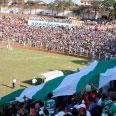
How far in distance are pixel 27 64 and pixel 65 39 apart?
11143 mm

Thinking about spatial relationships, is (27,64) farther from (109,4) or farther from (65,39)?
(109,4)

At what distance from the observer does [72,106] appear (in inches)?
453

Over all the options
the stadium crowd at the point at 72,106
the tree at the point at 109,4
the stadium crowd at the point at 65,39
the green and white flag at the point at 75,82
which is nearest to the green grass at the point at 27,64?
the stadium crowd at the point at 65,39

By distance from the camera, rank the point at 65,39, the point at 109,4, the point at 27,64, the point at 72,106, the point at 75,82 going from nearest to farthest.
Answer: the point at 72,106 → the point at 75,82 → the point at 27,64 → the point at 65,39 → the point at 109,4

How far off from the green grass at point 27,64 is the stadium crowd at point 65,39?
155cm

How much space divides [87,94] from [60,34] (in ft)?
109

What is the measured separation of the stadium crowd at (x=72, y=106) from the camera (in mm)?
10617

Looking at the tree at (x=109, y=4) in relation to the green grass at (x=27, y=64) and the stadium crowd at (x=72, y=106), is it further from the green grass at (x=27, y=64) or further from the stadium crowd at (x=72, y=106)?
the stadium crowd at (x=72, y=106)

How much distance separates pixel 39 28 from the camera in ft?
162

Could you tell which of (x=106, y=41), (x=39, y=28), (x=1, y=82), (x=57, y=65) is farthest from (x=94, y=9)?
(x=1, y=82)

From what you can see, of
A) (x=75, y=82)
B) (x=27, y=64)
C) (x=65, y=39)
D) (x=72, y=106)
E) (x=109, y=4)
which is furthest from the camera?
(x=109, y=4)

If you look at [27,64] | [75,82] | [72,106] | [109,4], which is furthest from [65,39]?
[109,4]

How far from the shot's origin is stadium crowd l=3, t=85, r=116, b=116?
34.8ft

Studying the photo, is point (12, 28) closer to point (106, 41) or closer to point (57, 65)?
point (106, 41)
